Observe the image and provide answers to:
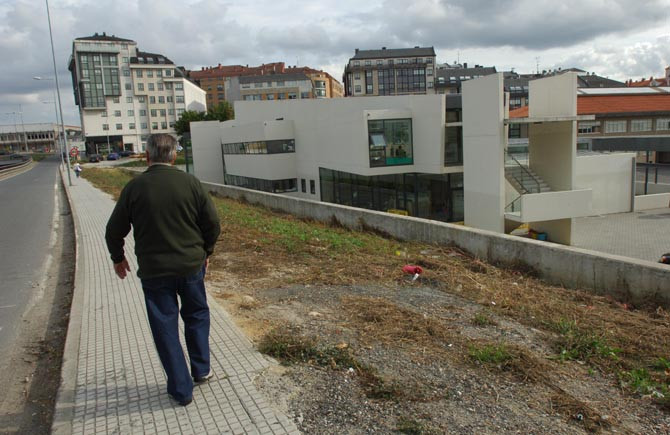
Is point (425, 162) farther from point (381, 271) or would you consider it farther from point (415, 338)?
point (415, 338)

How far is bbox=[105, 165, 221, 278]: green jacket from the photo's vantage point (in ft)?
11.2

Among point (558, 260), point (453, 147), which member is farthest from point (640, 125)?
point (558, 260)

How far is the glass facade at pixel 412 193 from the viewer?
24781 millimetres

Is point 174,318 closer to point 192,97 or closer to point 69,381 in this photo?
point 69,381

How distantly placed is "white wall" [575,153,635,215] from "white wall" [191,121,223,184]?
29.8 m

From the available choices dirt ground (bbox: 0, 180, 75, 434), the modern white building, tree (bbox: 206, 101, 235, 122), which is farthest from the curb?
tree (bbox: 206, 101, 235, 122)

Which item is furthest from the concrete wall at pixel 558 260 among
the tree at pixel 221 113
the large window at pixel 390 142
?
the tree at pixel 221 113

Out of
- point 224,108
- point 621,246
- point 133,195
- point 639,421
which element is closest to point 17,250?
point 133,195

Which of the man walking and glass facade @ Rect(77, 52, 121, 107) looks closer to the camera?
the man walking

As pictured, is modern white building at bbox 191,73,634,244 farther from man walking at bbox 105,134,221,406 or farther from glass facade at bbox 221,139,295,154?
man walking at bbox 105,134,221,406

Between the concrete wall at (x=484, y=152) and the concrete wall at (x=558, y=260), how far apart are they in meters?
7.95

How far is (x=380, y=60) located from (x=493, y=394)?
353 ft

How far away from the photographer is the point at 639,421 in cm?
349

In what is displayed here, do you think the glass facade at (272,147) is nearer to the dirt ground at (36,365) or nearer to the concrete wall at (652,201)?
the concrete wall at (652,201)
